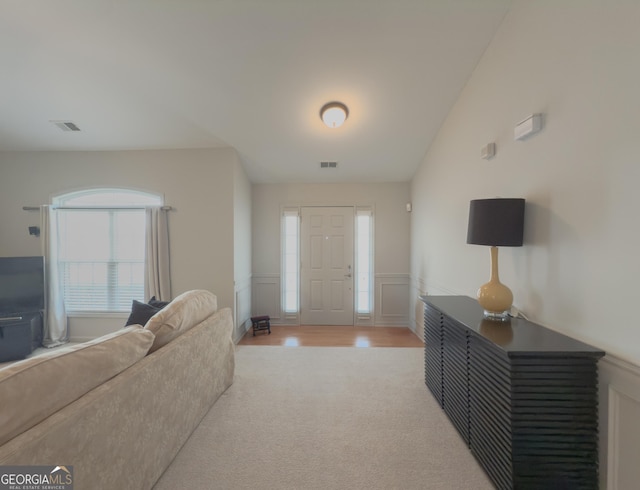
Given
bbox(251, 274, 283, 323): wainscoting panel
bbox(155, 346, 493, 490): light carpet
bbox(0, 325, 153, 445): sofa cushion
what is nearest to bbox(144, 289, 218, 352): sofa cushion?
bbox(0, 325, 153, 445): sofa cushion

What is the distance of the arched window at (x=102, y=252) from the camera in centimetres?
393

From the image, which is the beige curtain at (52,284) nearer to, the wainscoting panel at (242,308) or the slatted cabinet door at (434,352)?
the wainscoting panel at (242,308)

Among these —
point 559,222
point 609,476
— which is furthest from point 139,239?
point 609,476

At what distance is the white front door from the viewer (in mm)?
4773

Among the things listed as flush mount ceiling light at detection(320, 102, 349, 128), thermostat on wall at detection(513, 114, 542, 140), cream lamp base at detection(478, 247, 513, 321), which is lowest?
cream lamp base at detection(478, 247, 513, 321)

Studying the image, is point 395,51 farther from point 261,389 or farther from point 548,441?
point 261,389

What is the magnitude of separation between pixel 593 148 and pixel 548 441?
150cm

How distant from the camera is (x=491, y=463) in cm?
156

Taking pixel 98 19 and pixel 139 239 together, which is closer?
pixel 98 19

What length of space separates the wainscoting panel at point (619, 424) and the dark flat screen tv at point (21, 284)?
18.3 feet

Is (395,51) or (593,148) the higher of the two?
(395,51)

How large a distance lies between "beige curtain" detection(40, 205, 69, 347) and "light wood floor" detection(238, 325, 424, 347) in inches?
97.0

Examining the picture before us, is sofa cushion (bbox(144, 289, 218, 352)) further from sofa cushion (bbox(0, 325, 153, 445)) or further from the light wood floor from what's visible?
the light wood floor

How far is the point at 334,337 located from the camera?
4.13 meters
